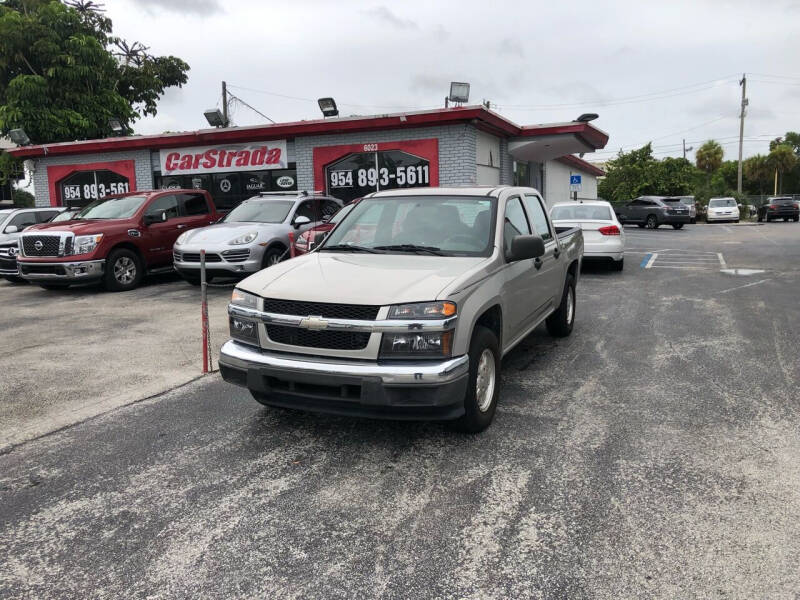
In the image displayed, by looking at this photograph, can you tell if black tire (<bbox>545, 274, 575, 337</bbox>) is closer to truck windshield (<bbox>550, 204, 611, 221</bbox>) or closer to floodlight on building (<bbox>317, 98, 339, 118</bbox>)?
truck windshield (<bbox>550, 204, 611, 221</bbox>)

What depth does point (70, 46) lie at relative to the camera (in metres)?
22.9

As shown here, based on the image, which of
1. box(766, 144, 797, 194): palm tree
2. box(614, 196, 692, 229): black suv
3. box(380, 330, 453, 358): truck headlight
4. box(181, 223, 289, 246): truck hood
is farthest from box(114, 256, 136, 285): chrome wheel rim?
box(766, 144, 797, 194): palm tree

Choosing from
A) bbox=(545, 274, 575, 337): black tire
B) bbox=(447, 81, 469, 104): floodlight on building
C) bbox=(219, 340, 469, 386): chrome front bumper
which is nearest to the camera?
bbox=(219, 340, 469, 386): chrome front bumper

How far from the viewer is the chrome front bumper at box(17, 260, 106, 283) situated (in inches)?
463

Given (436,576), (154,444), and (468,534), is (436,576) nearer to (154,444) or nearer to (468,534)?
(468,534)

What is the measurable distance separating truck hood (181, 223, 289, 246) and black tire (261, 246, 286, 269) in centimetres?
27

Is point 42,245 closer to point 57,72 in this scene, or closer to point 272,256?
point 272,256

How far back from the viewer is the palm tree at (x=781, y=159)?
81.4m

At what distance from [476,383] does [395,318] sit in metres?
0.78

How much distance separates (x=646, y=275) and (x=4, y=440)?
12239 millimetres

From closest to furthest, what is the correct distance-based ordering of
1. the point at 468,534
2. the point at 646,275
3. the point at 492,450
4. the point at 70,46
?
the point at 468,534
the point at 492,450
the point at 646,275
the point at 70,46

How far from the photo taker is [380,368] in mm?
4055

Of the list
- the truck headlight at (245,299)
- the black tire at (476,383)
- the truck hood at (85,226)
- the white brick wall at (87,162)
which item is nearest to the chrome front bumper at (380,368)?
the black tire at (476,383)

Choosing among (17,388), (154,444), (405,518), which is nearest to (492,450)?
(405,518)
